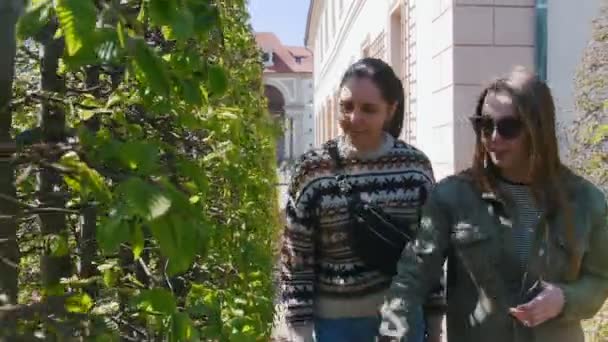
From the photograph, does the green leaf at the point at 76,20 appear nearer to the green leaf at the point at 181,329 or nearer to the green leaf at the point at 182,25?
the green leaf at the point at 182,25

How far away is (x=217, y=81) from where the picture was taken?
148 centimetres

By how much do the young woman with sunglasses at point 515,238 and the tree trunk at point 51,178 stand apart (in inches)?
35.0

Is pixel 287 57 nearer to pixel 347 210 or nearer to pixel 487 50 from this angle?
pixel 487 50

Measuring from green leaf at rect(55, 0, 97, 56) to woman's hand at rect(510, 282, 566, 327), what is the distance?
134 cm

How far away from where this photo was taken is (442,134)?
6.66 m

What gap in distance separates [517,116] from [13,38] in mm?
1324

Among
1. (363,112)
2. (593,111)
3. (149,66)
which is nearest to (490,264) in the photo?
(363,112)

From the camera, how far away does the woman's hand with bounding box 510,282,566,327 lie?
202 centimetres

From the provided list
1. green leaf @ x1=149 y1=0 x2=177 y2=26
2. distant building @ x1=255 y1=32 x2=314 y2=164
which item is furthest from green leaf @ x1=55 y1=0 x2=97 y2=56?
distant building @ x1=255 y1=32 x2=314 y2=164

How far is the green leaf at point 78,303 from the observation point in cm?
164

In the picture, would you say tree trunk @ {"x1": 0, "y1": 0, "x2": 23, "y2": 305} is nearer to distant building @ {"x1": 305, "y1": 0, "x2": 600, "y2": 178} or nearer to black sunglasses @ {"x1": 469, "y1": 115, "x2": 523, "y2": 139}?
black sunglasses @ {"x1": 469, "y1": 115, "x2": 523, "y2": 139}

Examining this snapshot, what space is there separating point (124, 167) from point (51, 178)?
0.81 meters

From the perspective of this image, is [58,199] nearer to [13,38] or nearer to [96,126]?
[96,126]

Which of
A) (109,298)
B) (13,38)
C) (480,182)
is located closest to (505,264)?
(480,182)
